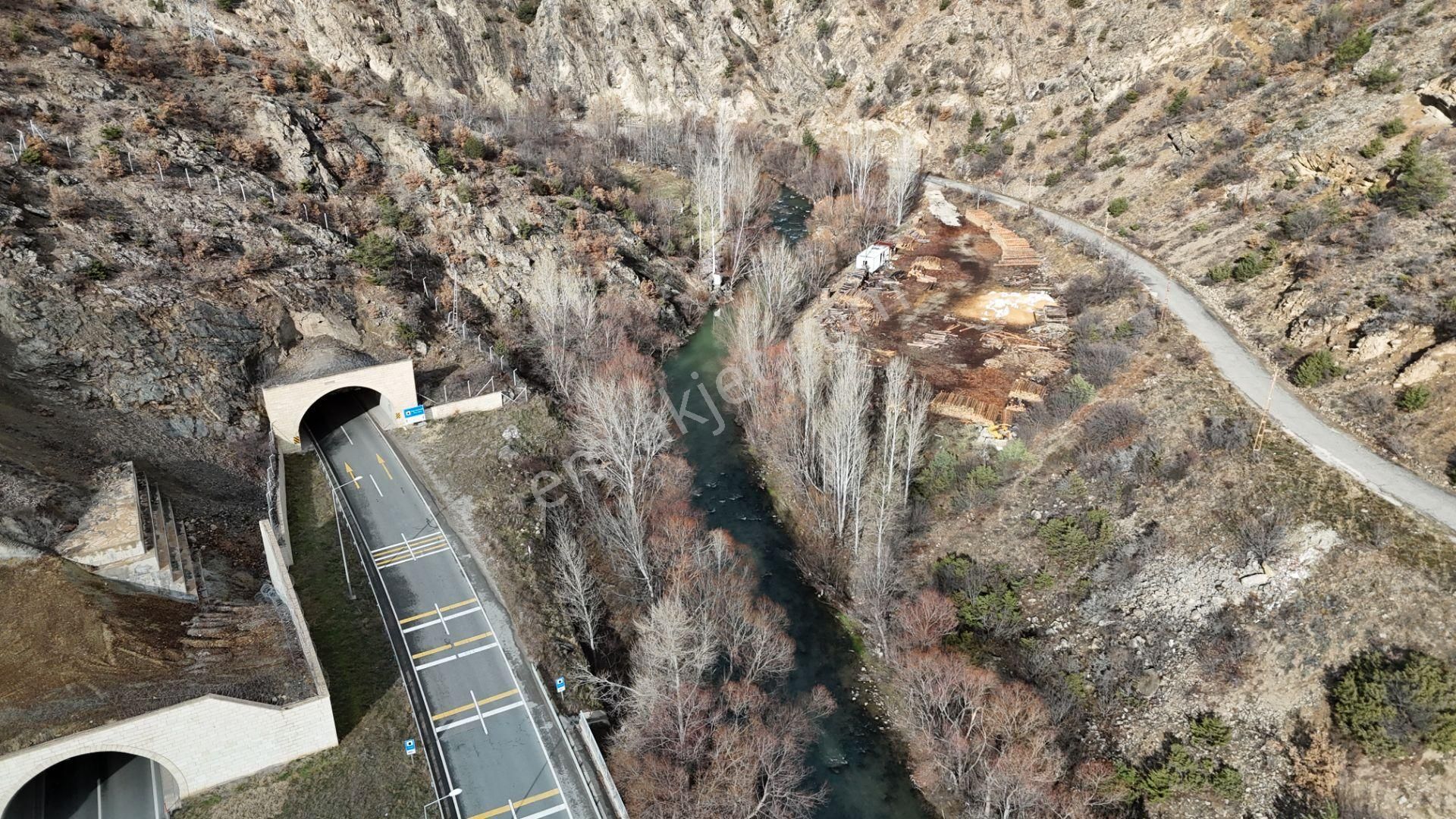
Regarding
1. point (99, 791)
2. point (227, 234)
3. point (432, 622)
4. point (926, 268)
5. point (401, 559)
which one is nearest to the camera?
point (99, 791)

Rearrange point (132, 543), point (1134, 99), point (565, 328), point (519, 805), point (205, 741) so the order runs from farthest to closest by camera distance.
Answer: point (1134, 99)
point (565, 328)
point (132, 543)
point (519, 805)
point (205, 741)

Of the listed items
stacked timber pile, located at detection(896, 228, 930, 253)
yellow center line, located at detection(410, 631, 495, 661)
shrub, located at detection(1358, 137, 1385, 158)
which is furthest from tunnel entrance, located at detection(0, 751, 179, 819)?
shrub, located at detection(1358, 137, 1385, 158)

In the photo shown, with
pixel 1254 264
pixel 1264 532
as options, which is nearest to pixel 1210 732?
pixel 1264 532

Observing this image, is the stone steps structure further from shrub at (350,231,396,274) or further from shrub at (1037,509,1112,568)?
shrub at (1037,509,1112,568)

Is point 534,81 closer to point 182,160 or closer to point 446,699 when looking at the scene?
point 182,160

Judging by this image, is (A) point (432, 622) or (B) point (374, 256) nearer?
(A) point (432, 622)

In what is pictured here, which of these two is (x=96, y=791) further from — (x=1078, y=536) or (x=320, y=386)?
(x=1078, y=536)

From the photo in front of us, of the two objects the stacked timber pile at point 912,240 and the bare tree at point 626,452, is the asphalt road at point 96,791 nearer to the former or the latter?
the bare tree at point 626,452
